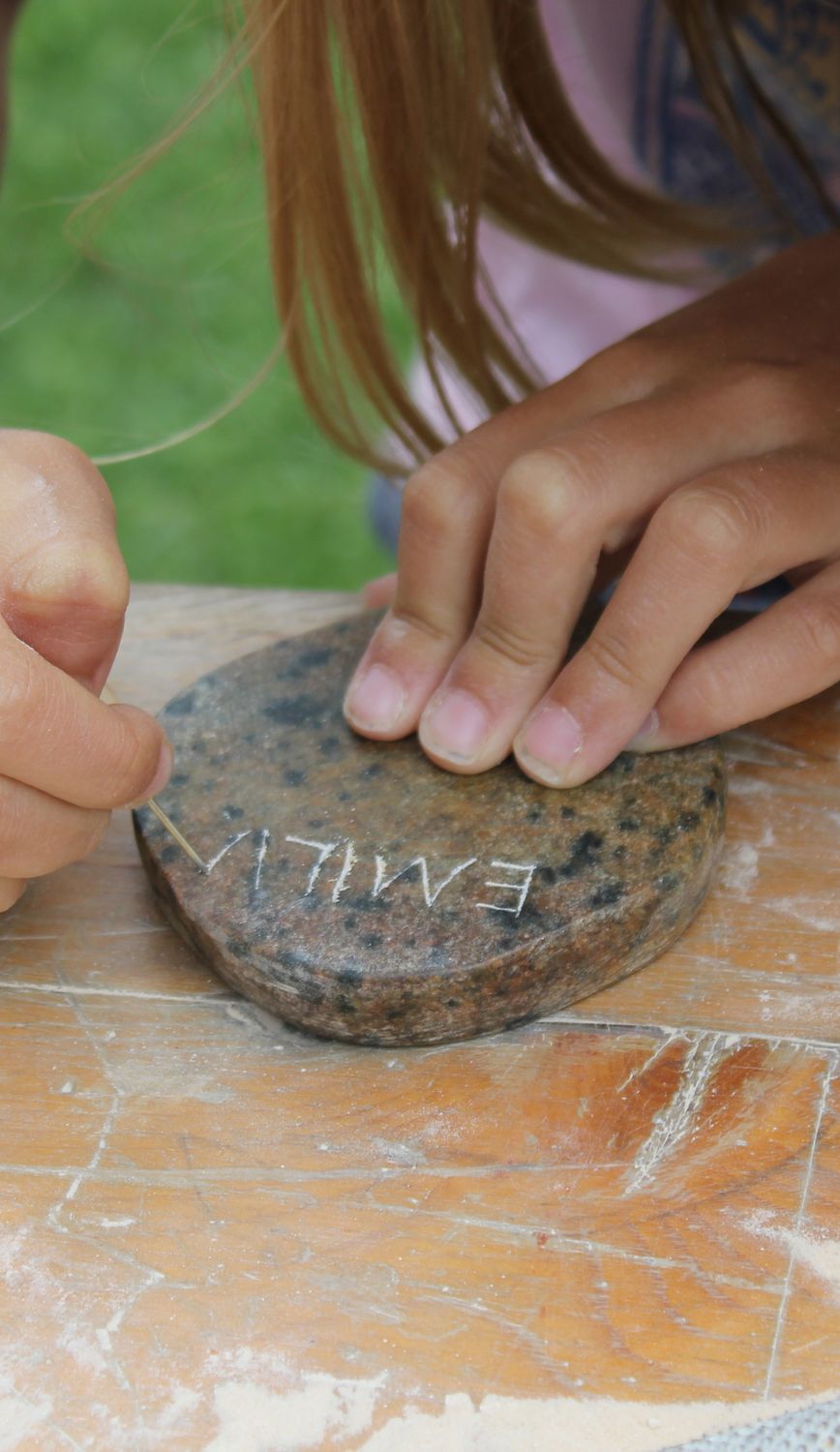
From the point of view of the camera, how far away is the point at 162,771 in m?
0.98

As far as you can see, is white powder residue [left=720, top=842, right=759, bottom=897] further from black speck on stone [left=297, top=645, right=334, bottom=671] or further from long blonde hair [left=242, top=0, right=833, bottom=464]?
Result: long blonde hair [left=242, top=0, right=833, bottom=464]

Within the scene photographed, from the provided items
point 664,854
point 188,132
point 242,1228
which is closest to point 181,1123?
point 242,1228

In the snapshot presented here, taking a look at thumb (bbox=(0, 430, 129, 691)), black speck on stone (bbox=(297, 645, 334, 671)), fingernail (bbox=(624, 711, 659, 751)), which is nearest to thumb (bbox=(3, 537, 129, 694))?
thumb (bbox=(0, 430, 129, 691))

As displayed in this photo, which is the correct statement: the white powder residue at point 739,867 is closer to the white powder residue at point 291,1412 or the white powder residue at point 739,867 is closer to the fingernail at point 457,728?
the fingernail at point 457,728

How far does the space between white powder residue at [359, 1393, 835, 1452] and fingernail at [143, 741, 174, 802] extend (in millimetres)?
446

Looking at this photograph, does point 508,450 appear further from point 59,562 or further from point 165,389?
point 165,389

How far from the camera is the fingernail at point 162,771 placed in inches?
38.1

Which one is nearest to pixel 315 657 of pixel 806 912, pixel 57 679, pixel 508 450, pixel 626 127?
pixel 508 450

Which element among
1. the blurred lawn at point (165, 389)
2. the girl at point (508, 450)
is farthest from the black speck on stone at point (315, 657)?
the blurred lawn at point (165, 389)

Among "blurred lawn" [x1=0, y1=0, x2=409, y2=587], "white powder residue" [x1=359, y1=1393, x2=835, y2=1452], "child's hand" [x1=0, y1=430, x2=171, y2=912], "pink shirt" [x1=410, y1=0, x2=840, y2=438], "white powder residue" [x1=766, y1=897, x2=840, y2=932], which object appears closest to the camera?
"white powder residue" [x1=359, y1=1393, x2=835, y2=1452]

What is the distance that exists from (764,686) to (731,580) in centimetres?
11

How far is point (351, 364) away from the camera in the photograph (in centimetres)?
138

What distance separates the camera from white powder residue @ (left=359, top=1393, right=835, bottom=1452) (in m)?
0.71

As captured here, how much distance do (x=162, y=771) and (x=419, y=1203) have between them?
0.37 meters
